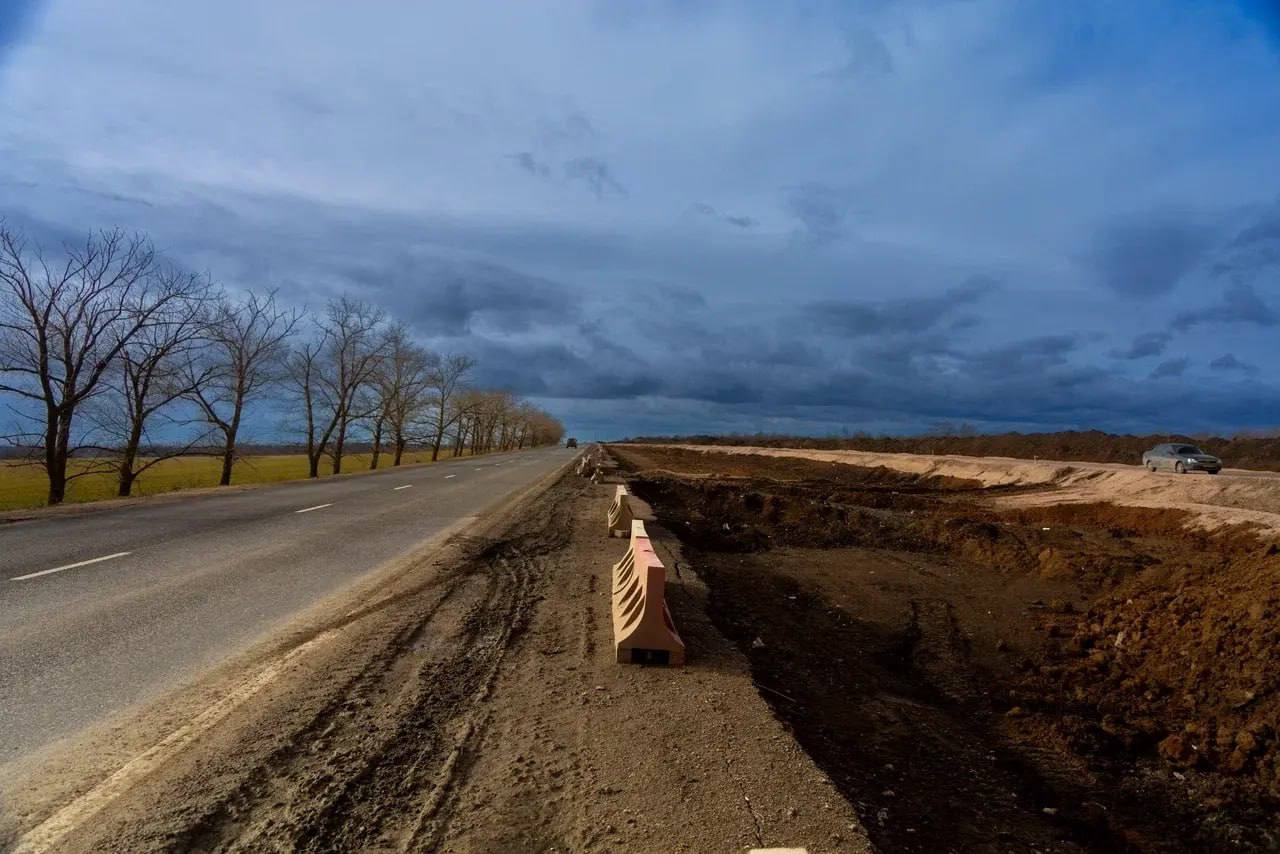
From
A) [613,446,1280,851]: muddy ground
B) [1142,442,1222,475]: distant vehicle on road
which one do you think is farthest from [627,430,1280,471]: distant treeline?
[613,446,1280,851]: muddy ground

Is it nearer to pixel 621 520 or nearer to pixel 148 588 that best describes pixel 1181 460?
pixel 621 520

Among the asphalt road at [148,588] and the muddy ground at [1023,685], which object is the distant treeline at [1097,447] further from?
the asphalt road at [148,588]

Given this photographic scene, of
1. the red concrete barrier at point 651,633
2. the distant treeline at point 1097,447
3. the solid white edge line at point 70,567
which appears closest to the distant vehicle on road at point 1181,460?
the distant treeline at point 1097,447

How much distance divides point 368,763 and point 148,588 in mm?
5934

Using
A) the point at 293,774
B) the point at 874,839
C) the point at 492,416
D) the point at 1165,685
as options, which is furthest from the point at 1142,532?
the point at 492,416

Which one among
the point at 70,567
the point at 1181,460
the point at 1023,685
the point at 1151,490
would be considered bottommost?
the point at 1023,685

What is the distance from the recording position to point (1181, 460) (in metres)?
33.9

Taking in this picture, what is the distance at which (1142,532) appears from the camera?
63.7 ft

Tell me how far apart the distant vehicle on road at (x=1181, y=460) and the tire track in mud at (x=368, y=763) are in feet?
118

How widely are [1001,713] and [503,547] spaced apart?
26.7 feet

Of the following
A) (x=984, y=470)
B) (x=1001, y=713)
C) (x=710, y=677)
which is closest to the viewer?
(x=710, y=677)

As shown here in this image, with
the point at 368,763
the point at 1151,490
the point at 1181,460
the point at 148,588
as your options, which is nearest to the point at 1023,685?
the point at 368,763

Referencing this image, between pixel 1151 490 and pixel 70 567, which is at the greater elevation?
pixel 1151 490

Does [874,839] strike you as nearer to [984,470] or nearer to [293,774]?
[293,774]
